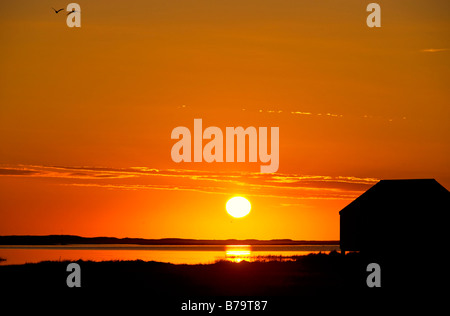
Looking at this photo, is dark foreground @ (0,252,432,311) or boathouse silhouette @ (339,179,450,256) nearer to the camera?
Answer: dark foreground @ (0,252,432,311)

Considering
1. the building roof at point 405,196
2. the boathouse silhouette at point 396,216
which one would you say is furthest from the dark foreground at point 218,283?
the building roof at point 405,196

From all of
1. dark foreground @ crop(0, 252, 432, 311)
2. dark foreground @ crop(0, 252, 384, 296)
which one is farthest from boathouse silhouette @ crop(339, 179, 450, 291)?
dark foreground @ crop(0, 252, 432, 311)

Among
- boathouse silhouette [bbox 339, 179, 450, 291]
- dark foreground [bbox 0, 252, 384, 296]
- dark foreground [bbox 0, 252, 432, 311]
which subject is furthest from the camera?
boathouse silhouette [bbox 339, 179, 450, 291]

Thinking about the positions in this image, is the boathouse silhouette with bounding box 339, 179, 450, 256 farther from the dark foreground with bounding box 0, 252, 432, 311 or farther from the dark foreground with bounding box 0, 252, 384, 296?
the dark foreground with bounding box 0, 252, 432, 311

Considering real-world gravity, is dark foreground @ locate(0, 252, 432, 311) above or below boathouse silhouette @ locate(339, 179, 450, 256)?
below

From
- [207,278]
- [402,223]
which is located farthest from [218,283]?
[402,223]

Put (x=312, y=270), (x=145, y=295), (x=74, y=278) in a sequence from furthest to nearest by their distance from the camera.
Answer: (x=312, y=270) → (x=74, y=278) → (x=145, y=295)

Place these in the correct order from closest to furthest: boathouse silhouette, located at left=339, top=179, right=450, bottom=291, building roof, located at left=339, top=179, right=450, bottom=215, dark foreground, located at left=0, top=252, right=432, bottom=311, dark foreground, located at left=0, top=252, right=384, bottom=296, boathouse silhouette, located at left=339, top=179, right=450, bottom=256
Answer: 1. dark foreground, located at left=0, top=252, right=432, bottom=311
2. dark foreground, located at left=0, top=252, right=384, bottom=296
3. boathouse silhouette, located at left=339, top=179, right=450, bottom=291
4. boathouse silhouette, located at left=339, top=179, right=450, bottom=256
5. building roof, located at left=339, top=179, right=450, bottom=215

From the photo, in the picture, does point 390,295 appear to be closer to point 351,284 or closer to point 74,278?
point 351,284

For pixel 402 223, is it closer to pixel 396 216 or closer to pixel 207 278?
pixel 396 216

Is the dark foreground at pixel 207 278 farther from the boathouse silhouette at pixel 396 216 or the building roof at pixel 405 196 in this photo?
the building roof at pixel 405 196
